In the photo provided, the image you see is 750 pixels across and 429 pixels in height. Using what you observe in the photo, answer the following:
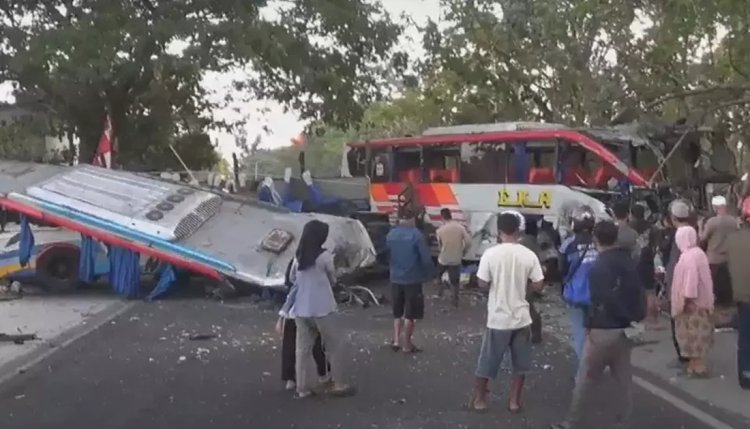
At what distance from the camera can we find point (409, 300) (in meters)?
13.0

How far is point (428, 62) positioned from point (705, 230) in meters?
13.4

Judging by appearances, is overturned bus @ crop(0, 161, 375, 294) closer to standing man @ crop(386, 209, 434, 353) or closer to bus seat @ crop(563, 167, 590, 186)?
bus seat @ crop(563, 167, 590, 186)

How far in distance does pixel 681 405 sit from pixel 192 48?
7.21 m

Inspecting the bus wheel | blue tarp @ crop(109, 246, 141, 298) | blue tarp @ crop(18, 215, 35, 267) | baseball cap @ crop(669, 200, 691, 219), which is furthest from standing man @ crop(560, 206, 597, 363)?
the bus wheel

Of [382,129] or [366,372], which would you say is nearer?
[366,372]

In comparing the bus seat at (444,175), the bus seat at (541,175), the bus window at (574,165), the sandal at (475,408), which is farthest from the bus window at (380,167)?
the sandal at (475,408)

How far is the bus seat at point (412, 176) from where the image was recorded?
28.5 metres

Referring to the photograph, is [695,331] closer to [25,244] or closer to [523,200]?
[25,244]

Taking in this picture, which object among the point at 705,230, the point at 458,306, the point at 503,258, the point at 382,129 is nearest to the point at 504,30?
the point at 458,306

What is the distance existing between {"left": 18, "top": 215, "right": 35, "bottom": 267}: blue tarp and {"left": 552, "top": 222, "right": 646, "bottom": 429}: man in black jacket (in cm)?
1403

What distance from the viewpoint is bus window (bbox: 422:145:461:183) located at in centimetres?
2728

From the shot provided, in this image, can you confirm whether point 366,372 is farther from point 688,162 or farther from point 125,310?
point 688,162

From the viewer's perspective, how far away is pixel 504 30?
25969 mm

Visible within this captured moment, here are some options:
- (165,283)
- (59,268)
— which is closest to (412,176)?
(165,283)
